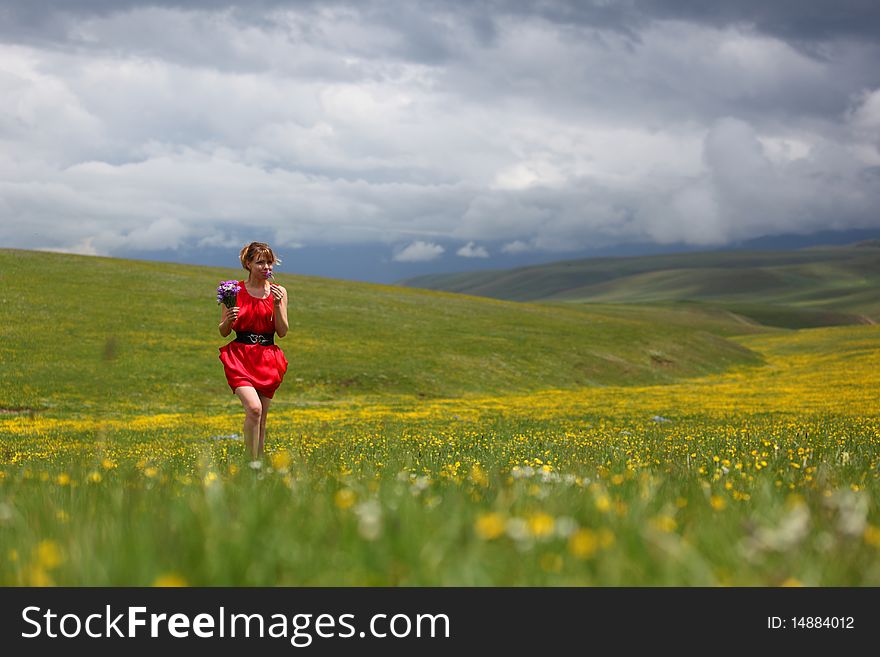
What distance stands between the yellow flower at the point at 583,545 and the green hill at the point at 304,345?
24.2m

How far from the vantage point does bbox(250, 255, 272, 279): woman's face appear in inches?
482

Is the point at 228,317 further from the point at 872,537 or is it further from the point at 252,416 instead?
the point at 872,537

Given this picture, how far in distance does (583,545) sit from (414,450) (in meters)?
9.67

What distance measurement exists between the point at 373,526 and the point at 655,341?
6943cm

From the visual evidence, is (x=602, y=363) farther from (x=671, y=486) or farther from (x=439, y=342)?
(x=671, y=486)

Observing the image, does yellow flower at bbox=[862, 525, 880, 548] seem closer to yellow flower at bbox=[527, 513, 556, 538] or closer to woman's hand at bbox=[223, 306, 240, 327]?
yellow flower at bbox=[527, 513, 556, 538]

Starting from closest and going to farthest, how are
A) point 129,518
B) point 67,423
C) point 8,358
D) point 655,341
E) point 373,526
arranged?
point 373,526, point 129,518, point 67,423, point 8,358, point 655,341

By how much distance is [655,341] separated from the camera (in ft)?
228

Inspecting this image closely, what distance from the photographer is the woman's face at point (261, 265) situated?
12242mm

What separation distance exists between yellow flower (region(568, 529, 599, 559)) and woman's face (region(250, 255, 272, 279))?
9666 mm

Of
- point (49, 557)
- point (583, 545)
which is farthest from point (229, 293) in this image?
point (583, 545)

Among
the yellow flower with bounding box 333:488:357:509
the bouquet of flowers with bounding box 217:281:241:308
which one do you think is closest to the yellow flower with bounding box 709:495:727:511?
the yellow flower with bounding box 333:488:357:509

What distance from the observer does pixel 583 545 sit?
9.29 ft

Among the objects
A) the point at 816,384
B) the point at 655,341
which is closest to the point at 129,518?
the point at 816,384
